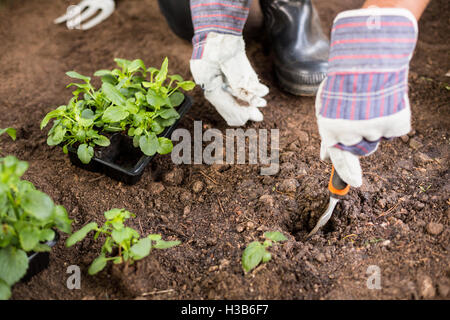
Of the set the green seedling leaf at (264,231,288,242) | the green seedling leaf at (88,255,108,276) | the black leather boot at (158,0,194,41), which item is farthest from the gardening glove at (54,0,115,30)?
the green seedling leaf at (264,231,288,242)

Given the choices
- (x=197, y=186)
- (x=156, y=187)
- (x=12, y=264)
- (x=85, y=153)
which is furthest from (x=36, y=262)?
(x=197, y=186)

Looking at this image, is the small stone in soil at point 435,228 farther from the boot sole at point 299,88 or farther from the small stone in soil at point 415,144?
the boot sole at point 299,88

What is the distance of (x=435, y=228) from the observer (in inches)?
53.7

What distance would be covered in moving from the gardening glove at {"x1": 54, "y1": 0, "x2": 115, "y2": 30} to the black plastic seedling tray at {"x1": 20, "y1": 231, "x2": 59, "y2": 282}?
1.58 metres

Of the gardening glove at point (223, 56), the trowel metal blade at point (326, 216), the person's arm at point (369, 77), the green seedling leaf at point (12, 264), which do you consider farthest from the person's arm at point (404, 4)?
the green seedling leaf at point (12, 264)

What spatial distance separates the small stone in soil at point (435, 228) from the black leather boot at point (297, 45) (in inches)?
32.4

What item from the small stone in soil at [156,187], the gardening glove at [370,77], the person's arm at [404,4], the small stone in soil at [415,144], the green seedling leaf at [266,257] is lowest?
the small stone in soil at [156,187]

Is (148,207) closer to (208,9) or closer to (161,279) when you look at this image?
(161,279)

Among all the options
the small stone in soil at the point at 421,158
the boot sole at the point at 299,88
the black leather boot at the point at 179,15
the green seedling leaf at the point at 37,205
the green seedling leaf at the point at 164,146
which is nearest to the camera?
the green seedling leaf at the point at 37,205

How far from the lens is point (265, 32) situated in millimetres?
2352

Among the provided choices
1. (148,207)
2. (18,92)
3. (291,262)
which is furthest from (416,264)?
(18,92)

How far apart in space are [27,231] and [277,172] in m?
0.93

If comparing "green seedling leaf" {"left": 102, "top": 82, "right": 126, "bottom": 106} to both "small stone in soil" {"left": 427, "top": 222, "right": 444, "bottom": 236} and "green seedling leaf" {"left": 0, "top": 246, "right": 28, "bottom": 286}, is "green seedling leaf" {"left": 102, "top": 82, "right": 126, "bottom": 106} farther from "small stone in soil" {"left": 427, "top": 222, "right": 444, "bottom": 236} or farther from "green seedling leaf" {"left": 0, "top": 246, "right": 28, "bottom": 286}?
"small stone in soil" {"left": 427, "top": 222, "right": 444, "bottom": 236}

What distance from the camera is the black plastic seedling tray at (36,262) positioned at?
1.21 metres
